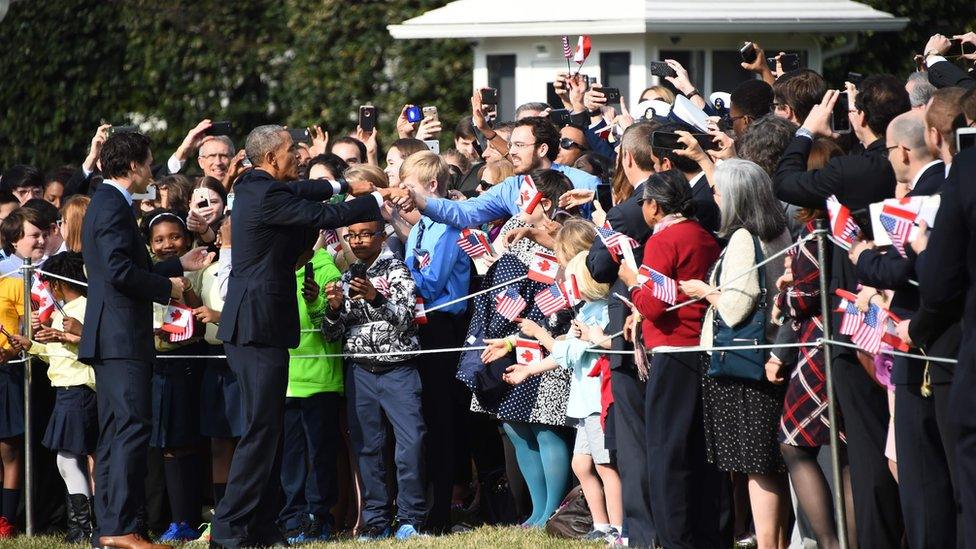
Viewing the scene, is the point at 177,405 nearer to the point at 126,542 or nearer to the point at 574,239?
the point at 126,542

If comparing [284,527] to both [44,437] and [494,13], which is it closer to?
[44,437]

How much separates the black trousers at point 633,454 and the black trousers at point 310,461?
6.82 ft

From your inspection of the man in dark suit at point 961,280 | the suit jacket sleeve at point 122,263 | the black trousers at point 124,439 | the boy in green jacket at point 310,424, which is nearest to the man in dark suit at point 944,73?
the man in dark suit at point 961,280

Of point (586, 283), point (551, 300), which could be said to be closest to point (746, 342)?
point (586, 283)

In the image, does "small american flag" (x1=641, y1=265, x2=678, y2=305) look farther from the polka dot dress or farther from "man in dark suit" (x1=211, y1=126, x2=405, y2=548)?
"man in dark suit" (x1=211, y1=126, x2=405, y2=548)

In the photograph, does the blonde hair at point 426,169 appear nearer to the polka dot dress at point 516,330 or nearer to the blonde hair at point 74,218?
the polka dot dress at point 516,330

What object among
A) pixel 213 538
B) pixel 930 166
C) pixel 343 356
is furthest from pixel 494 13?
pixel 930 166

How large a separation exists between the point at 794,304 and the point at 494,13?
1092 centimetres

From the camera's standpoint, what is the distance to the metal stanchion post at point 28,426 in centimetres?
935

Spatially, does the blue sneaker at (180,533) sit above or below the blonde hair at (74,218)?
below

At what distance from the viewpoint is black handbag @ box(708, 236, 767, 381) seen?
6.95 m

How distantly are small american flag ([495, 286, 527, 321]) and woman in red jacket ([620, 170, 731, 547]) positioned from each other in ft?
4.67

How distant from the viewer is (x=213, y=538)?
8227 mm

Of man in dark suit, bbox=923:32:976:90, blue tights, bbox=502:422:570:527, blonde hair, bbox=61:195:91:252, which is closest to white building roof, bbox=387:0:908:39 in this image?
man in dark suit, bbox=923:32:976:90
